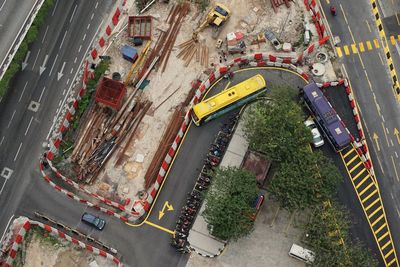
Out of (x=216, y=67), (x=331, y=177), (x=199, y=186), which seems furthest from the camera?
(x=216, y=67)

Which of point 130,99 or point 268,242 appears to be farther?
point 130,99

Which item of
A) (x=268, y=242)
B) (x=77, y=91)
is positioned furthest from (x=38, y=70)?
(x=268, y=242)

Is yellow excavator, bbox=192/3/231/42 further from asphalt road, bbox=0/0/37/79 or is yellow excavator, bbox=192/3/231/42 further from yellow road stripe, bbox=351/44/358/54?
asphalt road, bbox=0/0/37/79

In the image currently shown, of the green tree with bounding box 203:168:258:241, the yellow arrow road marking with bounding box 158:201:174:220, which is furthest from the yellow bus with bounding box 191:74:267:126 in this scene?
the yellow arrow road marking with bounding box 158:201:174:220

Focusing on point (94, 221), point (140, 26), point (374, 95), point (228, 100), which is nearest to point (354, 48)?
point (374, 95)

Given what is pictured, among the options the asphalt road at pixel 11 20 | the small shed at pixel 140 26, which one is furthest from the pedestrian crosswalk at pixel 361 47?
the asphalt road at pixel 11 20

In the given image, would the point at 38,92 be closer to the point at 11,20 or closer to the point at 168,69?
the point at 11,20

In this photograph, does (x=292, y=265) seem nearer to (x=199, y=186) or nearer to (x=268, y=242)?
(x=268, y=242)

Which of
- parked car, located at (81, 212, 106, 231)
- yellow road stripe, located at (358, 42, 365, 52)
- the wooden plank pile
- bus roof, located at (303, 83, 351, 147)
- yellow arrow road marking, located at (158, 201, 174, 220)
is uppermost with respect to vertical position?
the wooden plank pile
